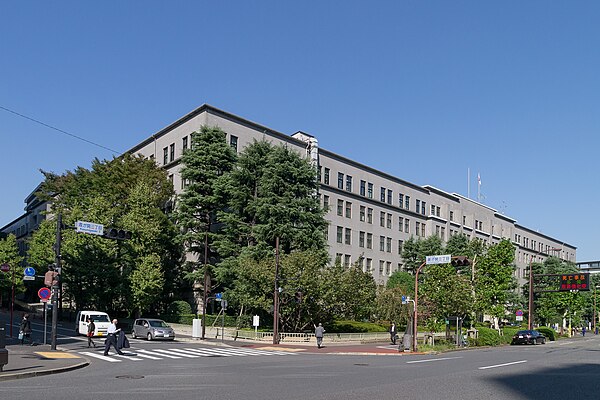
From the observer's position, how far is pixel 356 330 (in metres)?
53.5

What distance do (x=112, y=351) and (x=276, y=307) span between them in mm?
13804

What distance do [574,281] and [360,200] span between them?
2866 cm

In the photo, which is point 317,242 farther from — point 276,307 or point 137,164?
point 137,164

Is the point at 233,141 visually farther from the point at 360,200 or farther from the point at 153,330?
the point at 153,330


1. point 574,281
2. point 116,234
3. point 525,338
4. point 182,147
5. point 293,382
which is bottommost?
point 525,338

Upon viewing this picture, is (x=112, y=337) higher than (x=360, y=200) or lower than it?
lower

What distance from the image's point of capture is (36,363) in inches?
887

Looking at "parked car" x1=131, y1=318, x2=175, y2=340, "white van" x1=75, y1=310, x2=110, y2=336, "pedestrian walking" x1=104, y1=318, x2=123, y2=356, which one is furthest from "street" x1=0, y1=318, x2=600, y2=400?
"white van" x1=75, y1=310, x2=110, y2=336

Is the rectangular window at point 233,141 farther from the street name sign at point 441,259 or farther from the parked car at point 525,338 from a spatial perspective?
the parked car at point 525,338

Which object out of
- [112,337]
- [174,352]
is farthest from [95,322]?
[112,337]

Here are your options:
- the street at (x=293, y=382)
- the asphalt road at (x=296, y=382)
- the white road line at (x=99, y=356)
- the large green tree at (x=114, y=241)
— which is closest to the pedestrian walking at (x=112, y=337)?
the white road line at (x=99, y=356)

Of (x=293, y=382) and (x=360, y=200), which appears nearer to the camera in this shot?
(x=293, y=382)

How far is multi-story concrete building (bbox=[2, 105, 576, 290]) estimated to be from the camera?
210 feet

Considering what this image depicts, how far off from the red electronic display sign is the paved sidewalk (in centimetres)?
4982
